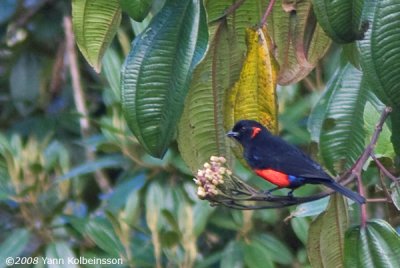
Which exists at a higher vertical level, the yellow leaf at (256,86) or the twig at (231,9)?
the twig at (231,9)

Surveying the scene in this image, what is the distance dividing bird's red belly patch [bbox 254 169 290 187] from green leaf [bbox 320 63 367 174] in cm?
10

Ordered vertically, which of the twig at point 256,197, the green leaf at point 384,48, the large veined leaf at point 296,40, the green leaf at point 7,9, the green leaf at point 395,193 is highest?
the green leaf at point 384,48

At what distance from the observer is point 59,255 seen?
319 cm

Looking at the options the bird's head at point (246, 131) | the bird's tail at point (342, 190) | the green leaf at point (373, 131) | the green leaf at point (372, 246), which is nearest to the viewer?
the green leaf at point (372, 246)

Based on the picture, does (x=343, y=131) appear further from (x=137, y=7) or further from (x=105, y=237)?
(x=105, y=237)

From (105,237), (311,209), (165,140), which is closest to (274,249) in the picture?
(105,237)

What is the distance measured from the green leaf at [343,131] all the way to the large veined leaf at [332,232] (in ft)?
0.47

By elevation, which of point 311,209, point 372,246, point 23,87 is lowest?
point 23,87

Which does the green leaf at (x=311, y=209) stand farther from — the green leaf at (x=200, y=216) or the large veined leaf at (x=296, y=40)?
the green leaf at (x=200, y=216)

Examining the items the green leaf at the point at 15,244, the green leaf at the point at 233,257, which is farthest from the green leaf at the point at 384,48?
the green leaf at the point at 15,244

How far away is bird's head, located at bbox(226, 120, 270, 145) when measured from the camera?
2.01 m

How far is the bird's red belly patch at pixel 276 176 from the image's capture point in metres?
2.12

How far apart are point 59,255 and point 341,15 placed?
1.75m

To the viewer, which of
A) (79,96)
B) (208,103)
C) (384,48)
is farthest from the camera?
(79,96)
